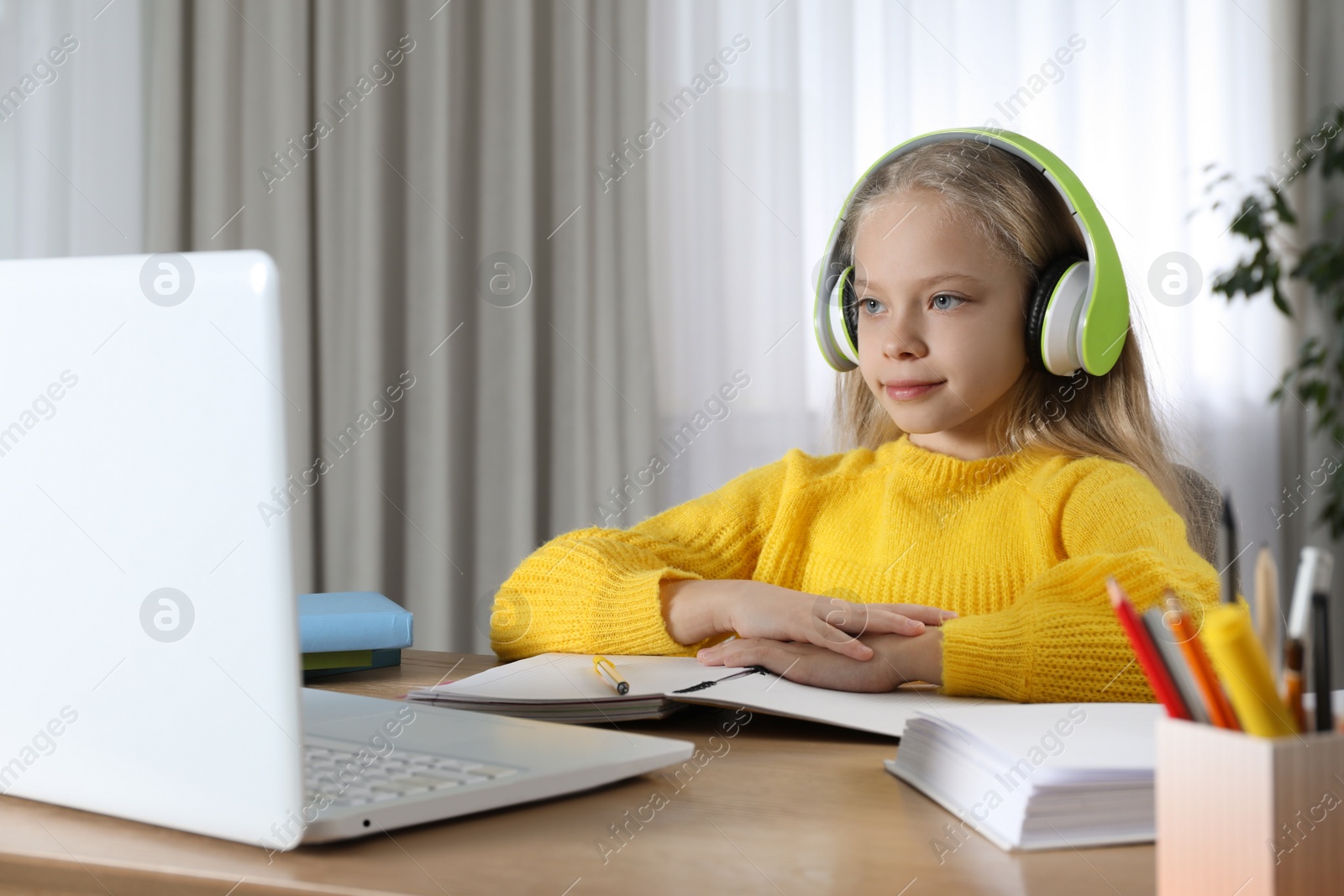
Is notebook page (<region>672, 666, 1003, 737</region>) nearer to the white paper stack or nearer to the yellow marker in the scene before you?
the white paper stack

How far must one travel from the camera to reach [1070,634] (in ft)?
2.65

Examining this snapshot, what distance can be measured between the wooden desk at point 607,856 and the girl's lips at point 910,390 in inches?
22.6

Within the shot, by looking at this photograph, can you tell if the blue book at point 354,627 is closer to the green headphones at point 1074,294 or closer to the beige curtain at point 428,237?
the green headphones at point 1074,294

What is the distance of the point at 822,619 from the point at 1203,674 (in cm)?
50

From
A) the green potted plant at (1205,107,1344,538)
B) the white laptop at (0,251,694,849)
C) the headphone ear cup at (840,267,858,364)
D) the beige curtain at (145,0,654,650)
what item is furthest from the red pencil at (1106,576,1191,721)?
the green potted plant at (1205,107,1344,538)

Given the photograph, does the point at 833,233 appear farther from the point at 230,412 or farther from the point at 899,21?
the point at 899,21

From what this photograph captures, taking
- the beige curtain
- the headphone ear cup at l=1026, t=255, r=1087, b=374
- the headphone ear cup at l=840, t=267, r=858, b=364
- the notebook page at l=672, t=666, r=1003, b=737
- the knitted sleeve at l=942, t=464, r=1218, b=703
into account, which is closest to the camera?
the notebook page at l=672, t=666, r=1003, b=737

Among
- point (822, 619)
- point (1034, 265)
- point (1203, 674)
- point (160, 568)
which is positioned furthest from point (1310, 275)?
point (160, 568)

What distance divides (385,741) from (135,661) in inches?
6.8

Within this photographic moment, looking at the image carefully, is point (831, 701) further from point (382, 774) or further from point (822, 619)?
point (382, 774)

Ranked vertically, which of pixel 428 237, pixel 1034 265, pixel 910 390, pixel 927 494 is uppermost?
pixel 428 237

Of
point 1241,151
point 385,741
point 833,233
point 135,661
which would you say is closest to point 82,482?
point 135,661

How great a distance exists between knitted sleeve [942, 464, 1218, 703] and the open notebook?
0.08 feet

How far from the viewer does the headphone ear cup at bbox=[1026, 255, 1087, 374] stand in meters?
1.03
